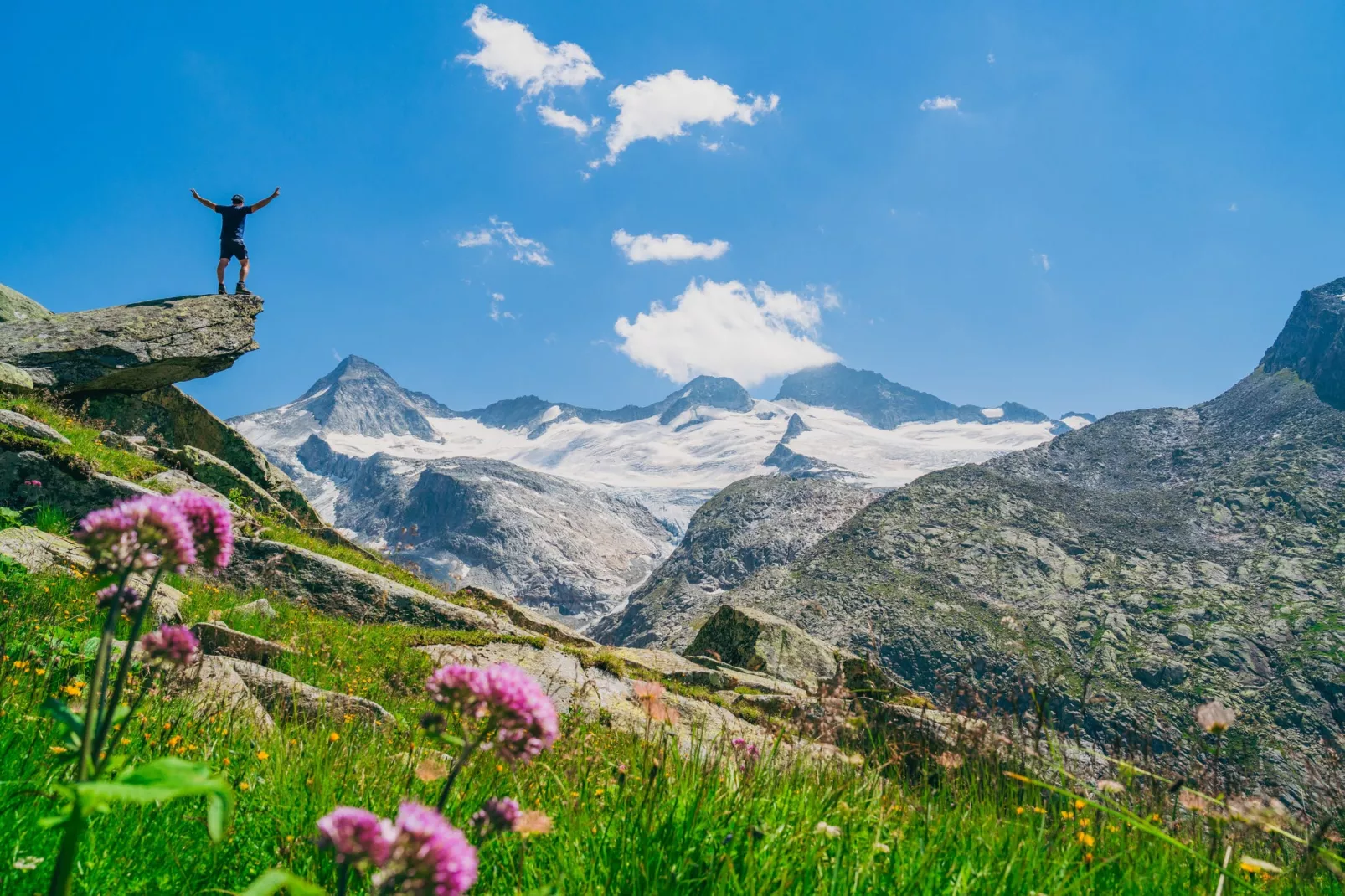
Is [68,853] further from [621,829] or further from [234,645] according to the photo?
[234,645]

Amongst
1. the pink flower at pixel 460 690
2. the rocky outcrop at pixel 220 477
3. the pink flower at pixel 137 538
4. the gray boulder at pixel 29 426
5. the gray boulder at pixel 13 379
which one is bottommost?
the pink flower at pixel 460 690

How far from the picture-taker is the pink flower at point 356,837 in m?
1.33

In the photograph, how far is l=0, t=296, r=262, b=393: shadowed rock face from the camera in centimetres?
2330

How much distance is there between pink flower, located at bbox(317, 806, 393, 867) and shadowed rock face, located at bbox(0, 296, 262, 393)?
96.6 feet

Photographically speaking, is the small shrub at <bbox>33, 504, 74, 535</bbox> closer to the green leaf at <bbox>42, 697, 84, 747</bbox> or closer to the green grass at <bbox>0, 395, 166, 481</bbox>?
the green grass at <bbox>0, 395, 166, 481</bbox>

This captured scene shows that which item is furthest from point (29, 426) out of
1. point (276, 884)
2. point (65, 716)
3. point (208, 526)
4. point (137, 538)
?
point (276, 884)

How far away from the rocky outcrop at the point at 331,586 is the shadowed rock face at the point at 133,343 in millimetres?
13593

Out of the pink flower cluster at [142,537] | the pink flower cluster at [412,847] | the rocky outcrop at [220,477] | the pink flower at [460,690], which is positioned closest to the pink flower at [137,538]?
the pink flower cluster at [142,537]

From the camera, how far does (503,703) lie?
6.47 ft

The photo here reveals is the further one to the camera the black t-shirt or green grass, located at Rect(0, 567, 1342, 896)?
the black t-shirt

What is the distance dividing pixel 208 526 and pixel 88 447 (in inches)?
807

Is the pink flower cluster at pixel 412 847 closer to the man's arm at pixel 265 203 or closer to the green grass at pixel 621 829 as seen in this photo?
the green grass at pixel 621 829

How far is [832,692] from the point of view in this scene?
578cm

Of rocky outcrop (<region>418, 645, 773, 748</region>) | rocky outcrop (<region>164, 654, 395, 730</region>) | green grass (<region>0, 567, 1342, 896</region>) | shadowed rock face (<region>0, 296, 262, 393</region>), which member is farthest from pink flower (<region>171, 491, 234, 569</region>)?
shadowed rock face (<region>0, 296, 262, 393</region>)
